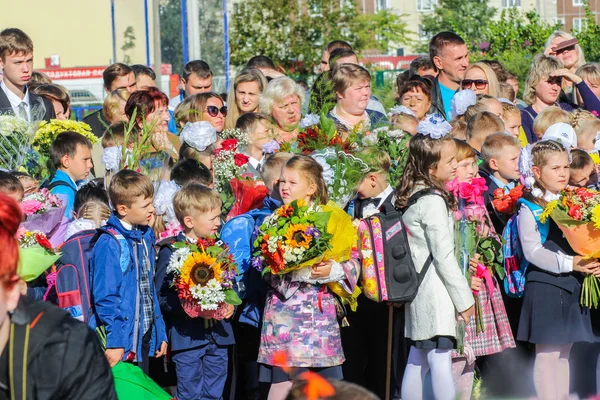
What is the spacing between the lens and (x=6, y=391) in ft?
9.77

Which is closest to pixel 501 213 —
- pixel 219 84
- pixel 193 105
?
pixel 193 105

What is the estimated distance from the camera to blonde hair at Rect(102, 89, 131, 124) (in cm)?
895

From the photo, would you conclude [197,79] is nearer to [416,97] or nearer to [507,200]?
[416,97]

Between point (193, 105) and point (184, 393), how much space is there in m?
3.17

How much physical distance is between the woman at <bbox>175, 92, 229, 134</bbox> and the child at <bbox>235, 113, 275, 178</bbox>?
77 centimetres

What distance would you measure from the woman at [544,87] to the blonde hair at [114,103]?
3726mm

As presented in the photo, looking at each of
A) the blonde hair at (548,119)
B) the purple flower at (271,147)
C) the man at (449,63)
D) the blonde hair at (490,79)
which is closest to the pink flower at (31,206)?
the purple flower at (271,147)

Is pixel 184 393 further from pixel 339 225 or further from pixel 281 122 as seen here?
pixel 281 122

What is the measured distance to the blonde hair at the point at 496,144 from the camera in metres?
7.34

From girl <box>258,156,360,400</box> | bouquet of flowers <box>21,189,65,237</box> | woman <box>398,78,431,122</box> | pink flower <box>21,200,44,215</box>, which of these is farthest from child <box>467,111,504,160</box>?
pink flower <box>21,200,44,215</box>

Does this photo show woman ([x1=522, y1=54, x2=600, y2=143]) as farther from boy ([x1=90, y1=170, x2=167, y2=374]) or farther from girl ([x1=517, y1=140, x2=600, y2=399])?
boy ([x1=90, y1=170, x2=167, y2=374])

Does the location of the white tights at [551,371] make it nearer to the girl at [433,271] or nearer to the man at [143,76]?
the girl at [433,271]

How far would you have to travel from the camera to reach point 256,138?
7.62m

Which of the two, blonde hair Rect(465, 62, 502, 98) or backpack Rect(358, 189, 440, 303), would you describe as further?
blonde hair Rect(465, 62, 502, 98)
